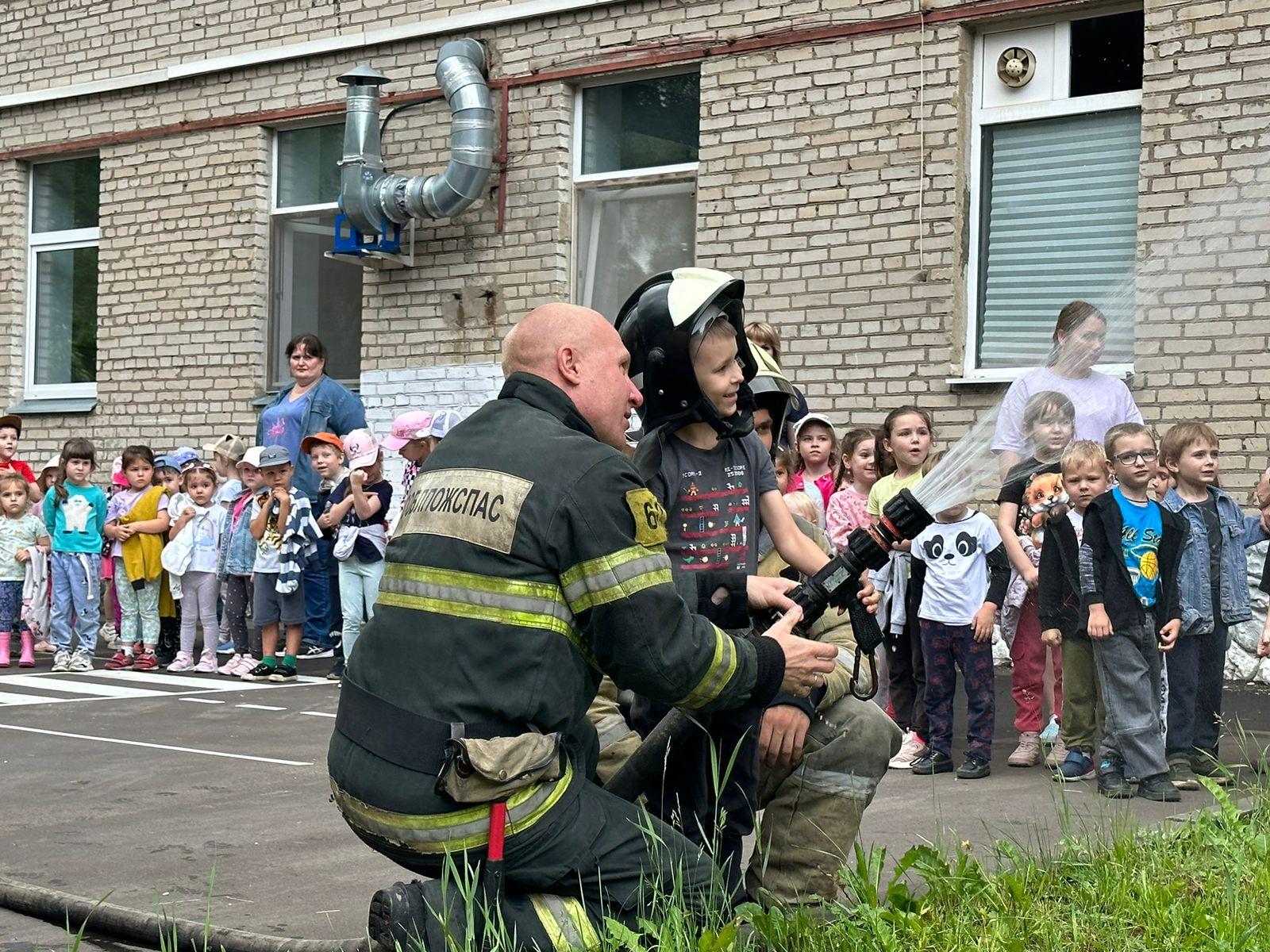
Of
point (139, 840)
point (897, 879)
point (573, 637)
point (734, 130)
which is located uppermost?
point (734, 130)

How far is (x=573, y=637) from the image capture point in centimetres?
345

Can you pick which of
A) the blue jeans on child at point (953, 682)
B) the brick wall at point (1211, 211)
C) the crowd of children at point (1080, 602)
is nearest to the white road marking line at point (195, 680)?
the crowd of children at point (1080, 602)

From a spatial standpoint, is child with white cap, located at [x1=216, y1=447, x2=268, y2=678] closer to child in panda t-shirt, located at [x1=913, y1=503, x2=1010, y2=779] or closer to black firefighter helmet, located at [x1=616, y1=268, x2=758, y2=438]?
child in panda t-shirt, located at [x1=913, y1=503, x2=1010, y2=779]

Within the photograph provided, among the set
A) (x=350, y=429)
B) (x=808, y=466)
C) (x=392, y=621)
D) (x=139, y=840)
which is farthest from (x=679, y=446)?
(x=350, y=429)

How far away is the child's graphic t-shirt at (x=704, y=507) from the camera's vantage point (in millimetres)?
4082

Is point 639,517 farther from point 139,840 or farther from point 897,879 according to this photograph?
point 139,840

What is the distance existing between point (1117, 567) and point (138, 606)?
748cm

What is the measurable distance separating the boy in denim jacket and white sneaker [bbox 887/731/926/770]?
1.08 metres

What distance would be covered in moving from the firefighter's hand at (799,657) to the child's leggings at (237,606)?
790cm

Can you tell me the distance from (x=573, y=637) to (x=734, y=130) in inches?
348

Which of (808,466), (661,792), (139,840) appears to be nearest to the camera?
(661,792)

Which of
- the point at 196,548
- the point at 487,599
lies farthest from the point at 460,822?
the point at 196,548

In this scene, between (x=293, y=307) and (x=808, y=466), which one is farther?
(x=293, y=307)

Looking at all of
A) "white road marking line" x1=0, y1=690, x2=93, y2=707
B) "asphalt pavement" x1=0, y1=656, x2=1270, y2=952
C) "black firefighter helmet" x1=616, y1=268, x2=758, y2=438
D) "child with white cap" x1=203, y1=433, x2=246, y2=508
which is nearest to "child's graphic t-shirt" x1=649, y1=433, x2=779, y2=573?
"black firefighter helmet" x1=616, y1=268, x2=758, y2=438
